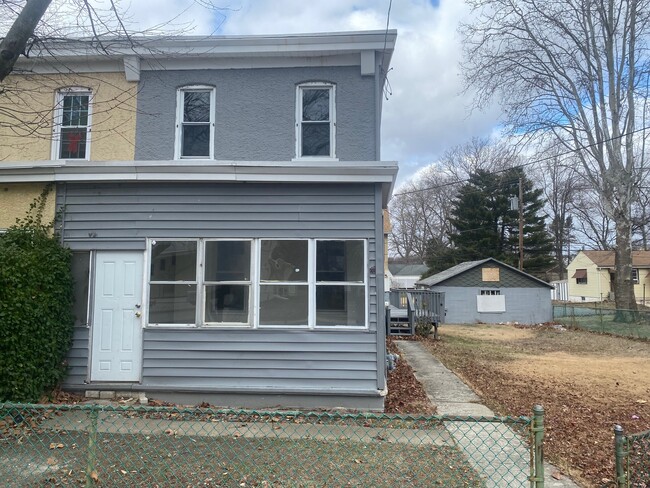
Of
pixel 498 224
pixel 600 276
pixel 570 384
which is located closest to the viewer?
pixel 570 384

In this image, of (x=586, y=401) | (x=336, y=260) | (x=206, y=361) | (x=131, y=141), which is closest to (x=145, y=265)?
(x=206, y=361)

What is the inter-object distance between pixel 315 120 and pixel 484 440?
5552mm

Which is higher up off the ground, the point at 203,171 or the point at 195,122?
the point at 195,122

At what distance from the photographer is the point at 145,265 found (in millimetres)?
6887

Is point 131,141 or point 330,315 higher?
point 131,141

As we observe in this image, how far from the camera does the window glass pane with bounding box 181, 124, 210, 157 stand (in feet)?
25.9

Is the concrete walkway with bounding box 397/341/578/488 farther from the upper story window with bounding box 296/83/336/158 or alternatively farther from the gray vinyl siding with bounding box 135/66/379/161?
the upper story window with bounding box 296/83/336/158

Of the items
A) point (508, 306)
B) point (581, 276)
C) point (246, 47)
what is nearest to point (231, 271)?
point (246, 47)

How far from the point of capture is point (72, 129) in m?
7.92

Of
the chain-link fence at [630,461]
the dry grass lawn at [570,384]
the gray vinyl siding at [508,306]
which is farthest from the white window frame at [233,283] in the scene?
the gray vinyl siding at [508,306]

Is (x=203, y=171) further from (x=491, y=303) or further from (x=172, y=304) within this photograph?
(x=491, y=303)

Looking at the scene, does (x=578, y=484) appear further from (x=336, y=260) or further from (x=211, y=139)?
(x=211, y=139)

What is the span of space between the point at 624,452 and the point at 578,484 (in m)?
1.13

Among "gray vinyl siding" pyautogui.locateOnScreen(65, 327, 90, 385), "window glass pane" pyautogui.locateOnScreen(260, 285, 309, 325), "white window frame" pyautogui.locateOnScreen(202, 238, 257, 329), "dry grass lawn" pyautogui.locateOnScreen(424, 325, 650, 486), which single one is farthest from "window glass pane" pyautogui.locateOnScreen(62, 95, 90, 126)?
Result: "dry grass lawn" pyautogui.locateOnScreen(424, 325, 650, 486)
